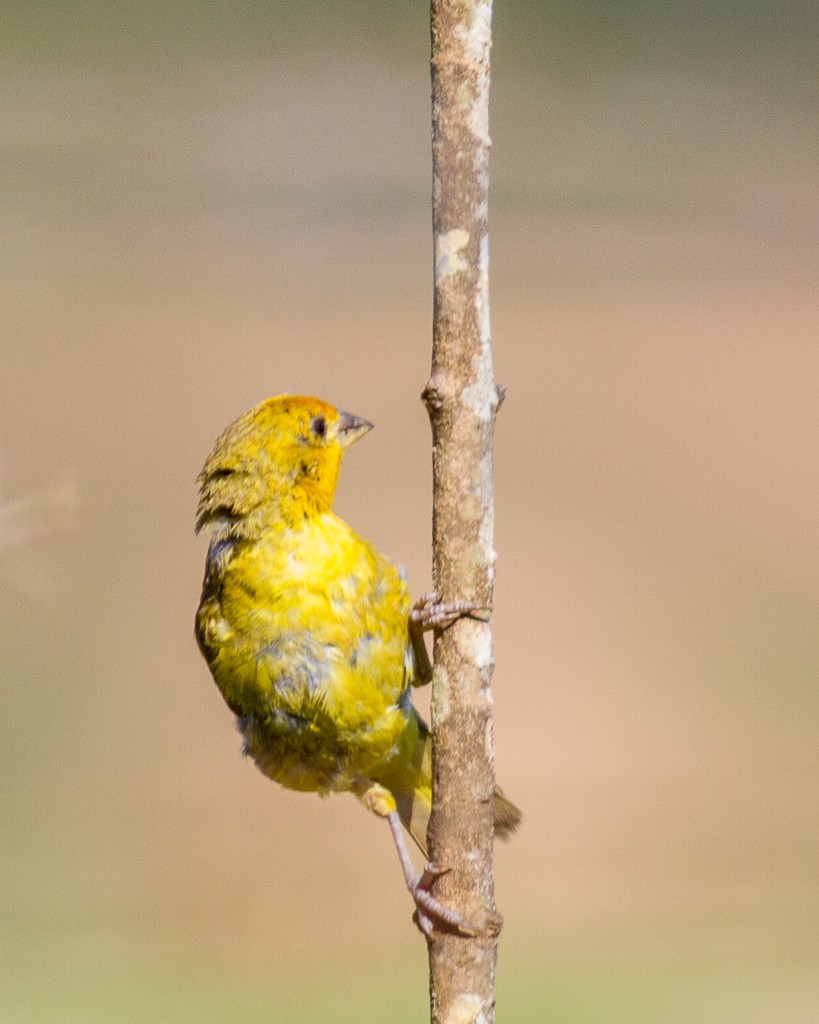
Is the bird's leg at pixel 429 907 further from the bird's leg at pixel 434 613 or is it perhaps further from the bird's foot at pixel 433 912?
the bird's leg at pixel 434 613

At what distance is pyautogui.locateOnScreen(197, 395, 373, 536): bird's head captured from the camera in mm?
2939

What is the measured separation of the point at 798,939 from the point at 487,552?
17.2 feet

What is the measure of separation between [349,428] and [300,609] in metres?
0.49

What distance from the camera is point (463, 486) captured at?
2373mm

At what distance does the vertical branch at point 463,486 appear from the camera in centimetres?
234

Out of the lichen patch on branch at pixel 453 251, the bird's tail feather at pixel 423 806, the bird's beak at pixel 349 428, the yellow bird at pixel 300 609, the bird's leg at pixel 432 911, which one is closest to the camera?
the lichen patch on branch at pixel 453 251

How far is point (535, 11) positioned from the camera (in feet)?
36.1

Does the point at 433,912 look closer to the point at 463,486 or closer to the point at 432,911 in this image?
the point at 432,911

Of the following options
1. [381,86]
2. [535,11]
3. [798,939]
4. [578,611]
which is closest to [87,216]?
[381,86]

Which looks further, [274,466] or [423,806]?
[423,806]

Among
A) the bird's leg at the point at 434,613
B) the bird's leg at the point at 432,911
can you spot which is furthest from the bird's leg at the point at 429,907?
the bird's leg at the point at 434,613

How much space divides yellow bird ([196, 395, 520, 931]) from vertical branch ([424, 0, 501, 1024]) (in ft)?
1.09

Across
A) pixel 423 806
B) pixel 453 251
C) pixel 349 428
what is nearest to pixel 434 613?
pixel 453 251

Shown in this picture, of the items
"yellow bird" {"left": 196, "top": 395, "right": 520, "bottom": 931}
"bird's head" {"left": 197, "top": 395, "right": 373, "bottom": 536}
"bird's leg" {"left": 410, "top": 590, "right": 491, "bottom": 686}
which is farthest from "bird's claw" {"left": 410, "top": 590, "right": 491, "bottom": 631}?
"bird's head" {"left": 197, "top": 395, "right": 373, "bottom": 536}
